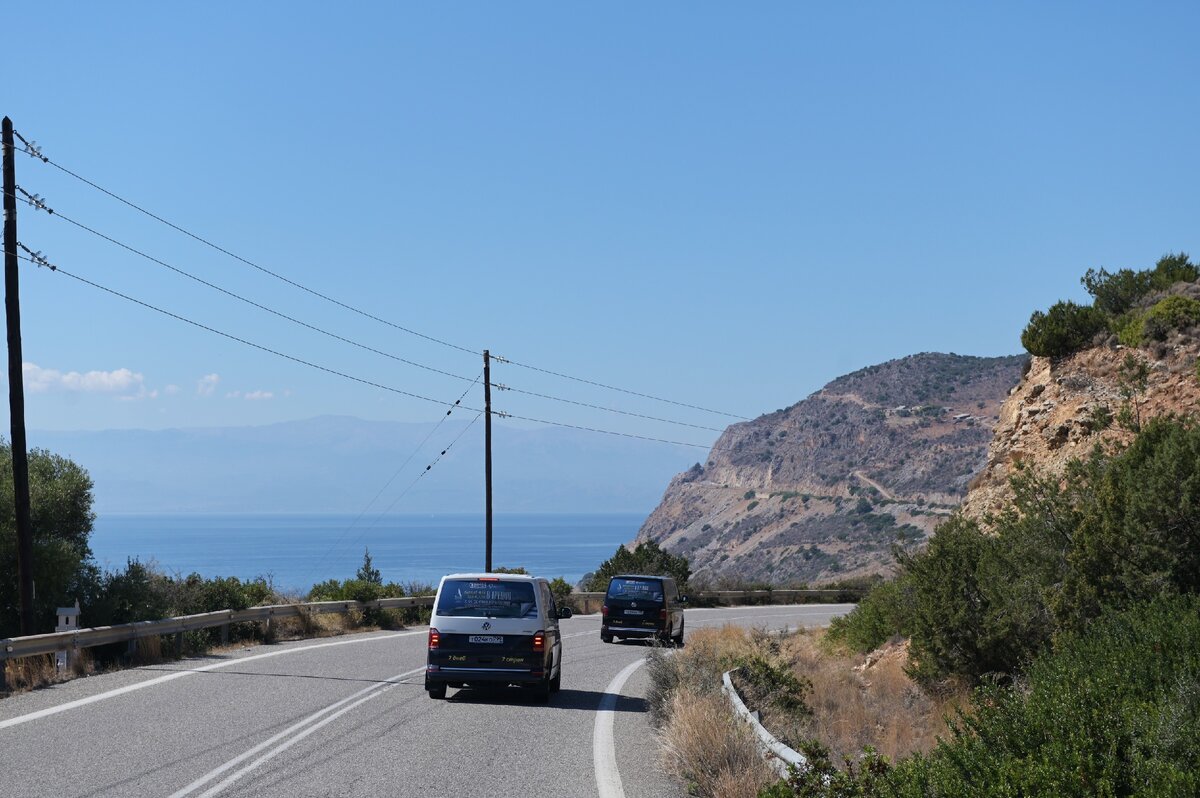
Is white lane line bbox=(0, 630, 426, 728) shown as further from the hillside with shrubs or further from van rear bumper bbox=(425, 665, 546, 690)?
the hillside with shrubs

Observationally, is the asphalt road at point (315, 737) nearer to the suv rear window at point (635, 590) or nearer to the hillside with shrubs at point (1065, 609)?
the hillside with shrubs at point (1065, 609)

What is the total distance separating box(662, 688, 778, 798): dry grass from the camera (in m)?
9.55

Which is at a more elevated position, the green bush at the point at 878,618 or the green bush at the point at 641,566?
the green bush at the point at 878,618

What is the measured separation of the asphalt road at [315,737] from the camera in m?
9.84

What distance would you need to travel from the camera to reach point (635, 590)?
30.7 meters

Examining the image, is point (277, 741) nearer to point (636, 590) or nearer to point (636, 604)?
point (636, 604)

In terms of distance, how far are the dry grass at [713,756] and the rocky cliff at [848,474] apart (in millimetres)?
76832

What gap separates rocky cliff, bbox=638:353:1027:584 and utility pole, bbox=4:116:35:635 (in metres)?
72.5

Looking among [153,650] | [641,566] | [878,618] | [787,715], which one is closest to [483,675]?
[787,715]

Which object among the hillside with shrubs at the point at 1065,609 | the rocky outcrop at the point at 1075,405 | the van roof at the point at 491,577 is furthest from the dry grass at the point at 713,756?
the rocky outcrop at the point at 1075,405

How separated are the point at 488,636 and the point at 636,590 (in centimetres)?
1498

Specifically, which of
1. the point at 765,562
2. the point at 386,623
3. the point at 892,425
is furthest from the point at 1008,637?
the point at 892,425

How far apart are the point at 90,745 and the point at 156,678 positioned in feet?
21.2

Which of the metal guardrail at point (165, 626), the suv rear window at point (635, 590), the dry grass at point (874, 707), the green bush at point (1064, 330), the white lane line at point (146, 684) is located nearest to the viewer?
the dry grass at point (874, 707)
